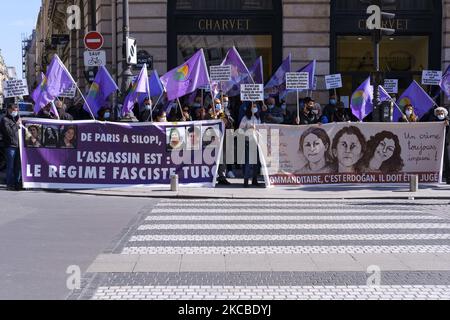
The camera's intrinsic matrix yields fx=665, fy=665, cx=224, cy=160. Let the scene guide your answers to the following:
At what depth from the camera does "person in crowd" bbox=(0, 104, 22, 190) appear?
49.0 ft

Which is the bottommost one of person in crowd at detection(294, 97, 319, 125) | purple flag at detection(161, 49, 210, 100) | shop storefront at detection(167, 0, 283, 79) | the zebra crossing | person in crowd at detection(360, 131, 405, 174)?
the zebra crossing

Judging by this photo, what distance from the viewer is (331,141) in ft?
51.0

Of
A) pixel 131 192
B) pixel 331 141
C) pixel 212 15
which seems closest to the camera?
pixel 131 192

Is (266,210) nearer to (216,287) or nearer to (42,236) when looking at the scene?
(42,236)

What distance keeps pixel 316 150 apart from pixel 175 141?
3.29 m

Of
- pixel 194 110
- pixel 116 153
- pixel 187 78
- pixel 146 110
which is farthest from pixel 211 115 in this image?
pixel 116 153

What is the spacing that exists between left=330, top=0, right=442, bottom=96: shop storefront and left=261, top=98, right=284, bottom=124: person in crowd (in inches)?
189

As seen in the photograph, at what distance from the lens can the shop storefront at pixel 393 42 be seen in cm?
2242

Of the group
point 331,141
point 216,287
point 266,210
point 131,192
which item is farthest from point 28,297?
point 331,141

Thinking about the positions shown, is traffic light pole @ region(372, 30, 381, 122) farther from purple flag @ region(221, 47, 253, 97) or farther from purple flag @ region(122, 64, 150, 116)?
purple flag @ region(122, 64, 150, 116)

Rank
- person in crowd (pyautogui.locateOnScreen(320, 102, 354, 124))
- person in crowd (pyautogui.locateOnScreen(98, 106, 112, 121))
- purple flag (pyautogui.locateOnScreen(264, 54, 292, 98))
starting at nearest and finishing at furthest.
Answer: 1. person in crowd (pyautogui.locateOnScreen(98, 106, 112, 121))
2. person in crowd (pyautogui.locateOnScreen(320, 102, 354, 124))
3. purple flag (pyautogui.locateOnScreen(264, 54, 292, 98))

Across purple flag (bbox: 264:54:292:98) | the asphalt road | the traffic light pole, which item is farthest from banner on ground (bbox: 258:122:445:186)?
purple flag (bbox: 264:54:292:98)

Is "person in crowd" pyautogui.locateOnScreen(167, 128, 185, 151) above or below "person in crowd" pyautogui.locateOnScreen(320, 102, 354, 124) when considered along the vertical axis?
below
